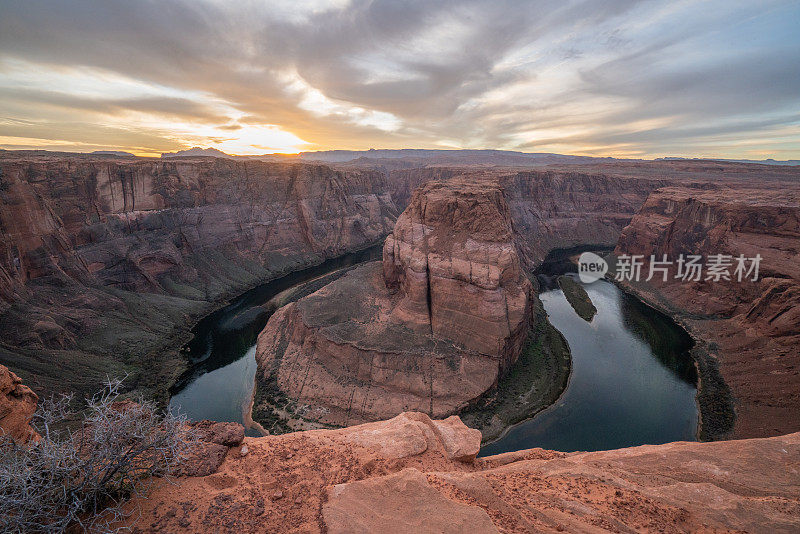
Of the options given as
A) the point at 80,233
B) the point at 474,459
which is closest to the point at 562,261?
the point at 474,459

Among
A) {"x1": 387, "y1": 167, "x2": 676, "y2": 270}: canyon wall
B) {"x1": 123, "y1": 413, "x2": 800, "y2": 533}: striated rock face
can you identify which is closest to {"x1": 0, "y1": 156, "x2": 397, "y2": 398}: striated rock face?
{"x1": 123, "y1": 413, "x2": 800, "y2": 533}: striated rock face

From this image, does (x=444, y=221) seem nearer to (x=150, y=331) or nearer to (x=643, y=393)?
(x=643, y=393)

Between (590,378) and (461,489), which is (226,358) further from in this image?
(590,378)

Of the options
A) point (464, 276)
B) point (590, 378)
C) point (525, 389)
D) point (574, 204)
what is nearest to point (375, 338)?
point (464, 276)

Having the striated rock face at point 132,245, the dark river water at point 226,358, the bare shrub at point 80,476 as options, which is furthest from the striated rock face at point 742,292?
the striated rock face at point 132,245

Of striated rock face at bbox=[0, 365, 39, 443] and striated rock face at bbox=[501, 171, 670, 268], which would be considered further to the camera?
striated rock face at bbox=[501, 171, 670, 268]

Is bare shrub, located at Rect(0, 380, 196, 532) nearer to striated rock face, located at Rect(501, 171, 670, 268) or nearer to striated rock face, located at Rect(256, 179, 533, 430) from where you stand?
striated rock face, located at Rect(256, 179, 533, 430)

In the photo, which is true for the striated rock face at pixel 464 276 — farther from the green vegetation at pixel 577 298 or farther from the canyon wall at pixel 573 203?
the canyon wall at pixel 573 203
